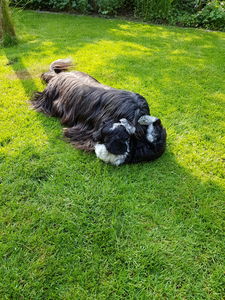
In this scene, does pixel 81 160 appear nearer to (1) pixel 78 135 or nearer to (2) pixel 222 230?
(1) pixel 78 135

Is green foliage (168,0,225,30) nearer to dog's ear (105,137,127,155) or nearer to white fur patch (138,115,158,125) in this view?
white fur patch (138,115,158,125)

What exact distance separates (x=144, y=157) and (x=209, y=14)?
26.4ft

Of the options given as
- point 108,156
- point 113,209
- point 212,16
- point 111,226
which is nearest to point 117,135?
point 108,156

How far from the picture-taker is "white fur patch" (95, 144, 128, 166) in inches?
96.7

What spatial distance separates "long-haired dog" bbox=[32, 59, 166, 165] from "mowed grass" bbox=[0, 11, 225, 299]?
0.14m

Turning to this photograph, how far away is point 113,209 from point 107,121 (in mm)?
983

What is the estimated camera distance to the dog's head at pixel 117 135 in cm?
236

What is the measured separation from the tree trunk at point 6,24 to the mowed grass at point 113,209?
2.27m

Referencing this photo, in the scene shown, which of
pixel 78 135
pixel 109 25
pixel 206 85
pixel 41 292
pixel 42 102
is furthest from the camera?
pixel 109 25

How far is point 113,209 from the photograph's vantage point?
2.13 metres

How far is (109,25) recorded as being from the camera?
26.0 feet

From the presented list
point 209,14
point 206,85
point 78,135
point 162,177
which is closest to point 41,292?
point 162,177

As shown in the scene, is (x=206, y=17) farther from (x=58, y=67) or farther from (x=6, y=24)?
(x=58, y=67)

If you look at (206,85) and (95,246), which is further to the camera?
(206,85)
